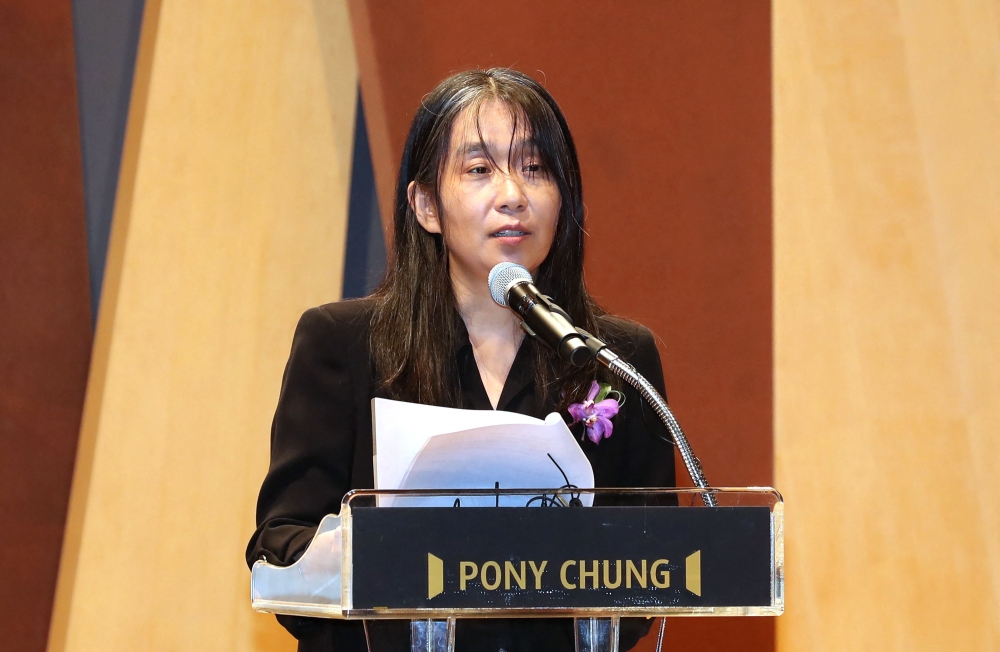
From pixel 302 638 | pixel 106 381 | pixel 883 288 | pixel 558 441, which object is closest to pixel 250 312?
pixel 106 381

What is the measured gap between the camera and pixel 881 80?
284 centimetres

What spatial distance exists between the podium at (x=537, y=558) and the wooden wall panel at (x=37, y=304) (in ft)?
5.90

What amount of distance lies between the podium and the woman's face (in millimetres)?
645

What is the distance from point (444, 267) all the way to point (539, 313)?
28.2 inches

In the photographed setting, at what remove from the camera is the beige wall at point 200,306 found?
2.81 m

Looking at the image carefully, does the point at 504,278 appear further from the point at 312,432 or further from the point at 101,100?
the point at 101,100

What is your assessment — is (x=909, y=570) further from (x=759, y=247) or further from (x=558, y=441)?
(x=558, y=441)

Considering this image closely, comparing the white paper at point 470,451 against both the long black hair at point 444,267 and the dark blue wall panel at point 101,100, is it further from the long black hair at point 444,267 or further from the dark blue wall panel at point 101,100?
the dark blue wall panel at point 101,100

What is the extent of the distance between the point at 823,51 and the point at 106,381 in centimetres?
214

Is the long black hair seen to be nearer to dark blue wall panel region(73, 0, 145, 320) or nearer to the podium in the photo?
the podium

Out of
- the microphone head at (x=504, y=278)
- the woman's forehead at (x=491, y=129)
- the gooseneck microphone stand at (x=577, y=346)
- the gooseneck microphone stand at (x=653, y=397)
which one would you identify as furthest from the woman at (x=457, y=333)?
the gooseneck microphone stand at (x=653, y=397)

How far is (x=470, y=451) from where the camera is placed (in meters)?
1.19

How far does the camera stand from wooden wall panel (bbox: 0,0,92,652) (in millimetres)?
2713

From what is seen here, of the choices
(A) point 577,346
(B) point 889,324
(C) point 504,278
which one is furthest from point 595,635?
(B) point 889,324
